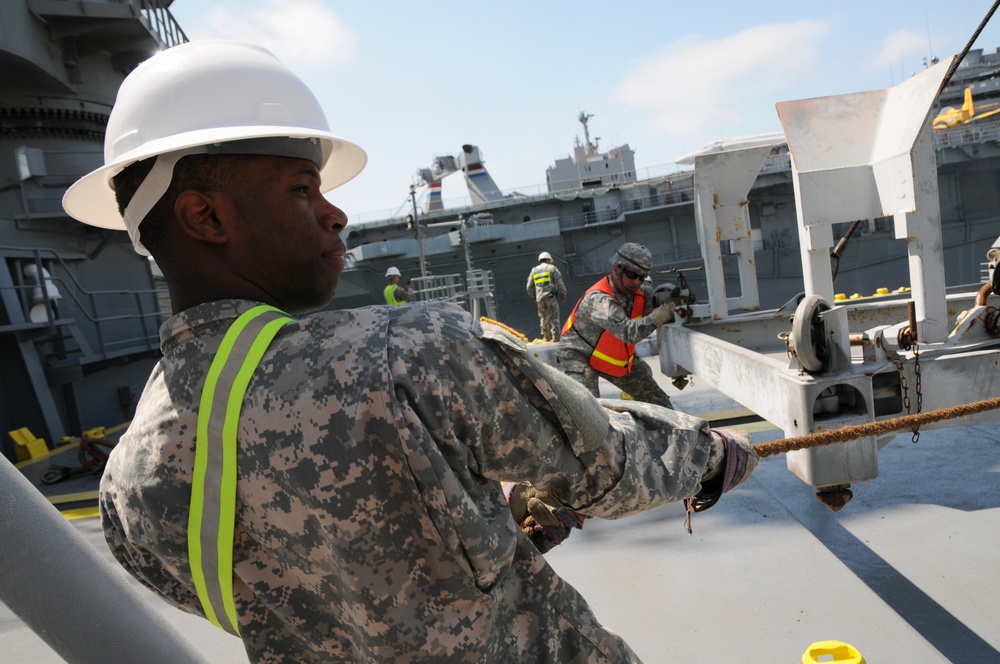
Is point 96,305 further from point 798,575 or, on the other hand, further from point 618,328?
point 798,575

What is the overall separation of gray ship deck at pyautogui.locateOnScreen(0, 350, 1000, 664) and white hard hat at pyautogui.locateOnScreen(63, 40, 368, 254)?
234cm

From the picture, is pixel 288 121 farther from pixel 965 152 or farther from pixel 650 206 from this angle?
pixel 965 152

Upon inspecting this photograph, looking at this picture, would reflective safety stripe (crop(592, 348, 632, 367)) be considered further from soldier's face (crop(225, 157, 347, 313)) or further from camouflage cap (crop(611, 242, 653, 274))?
soldier's face (crop(225, 157, 347, 313))

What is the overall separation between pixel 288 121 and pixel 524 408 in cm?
55

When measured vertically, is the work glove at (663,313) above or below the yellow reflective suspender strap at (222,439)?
below

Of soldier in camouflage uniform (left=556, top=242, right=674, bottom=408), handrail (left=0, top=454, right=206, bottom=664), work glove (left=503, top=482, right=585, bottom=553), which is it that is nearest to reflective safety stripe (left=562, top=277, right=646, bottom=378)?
soldier in camouflage uniform (left=556, top=242, right=674, bottom=408)

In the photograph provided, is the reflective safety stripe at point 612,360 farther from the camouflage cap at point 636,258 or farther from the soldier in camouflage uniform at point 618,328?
the camouflage cap at point 636,258

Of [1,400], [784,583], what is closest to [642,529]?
[784,583]

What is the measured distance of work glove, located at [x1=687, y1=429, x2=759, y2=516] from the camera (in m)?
1.27

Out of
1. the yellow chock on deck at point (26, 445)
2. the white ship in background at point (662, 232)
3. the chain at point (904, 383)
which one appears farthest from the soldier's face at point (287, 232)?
the white ship in background at point (662, 232)

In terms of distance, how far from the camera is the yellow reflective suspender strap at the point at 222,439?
2.78 ft

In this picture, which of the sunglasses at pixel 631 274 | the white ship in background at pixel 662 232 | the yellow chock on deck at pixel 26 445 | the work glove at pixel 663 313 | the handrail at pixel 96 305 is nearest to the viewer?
the work glove at pixel 663 313

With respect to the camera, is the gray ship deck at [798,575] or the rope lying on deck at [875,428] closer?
the rope lying on deck at [875,428]

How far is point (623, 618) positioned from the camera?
2.87 m
